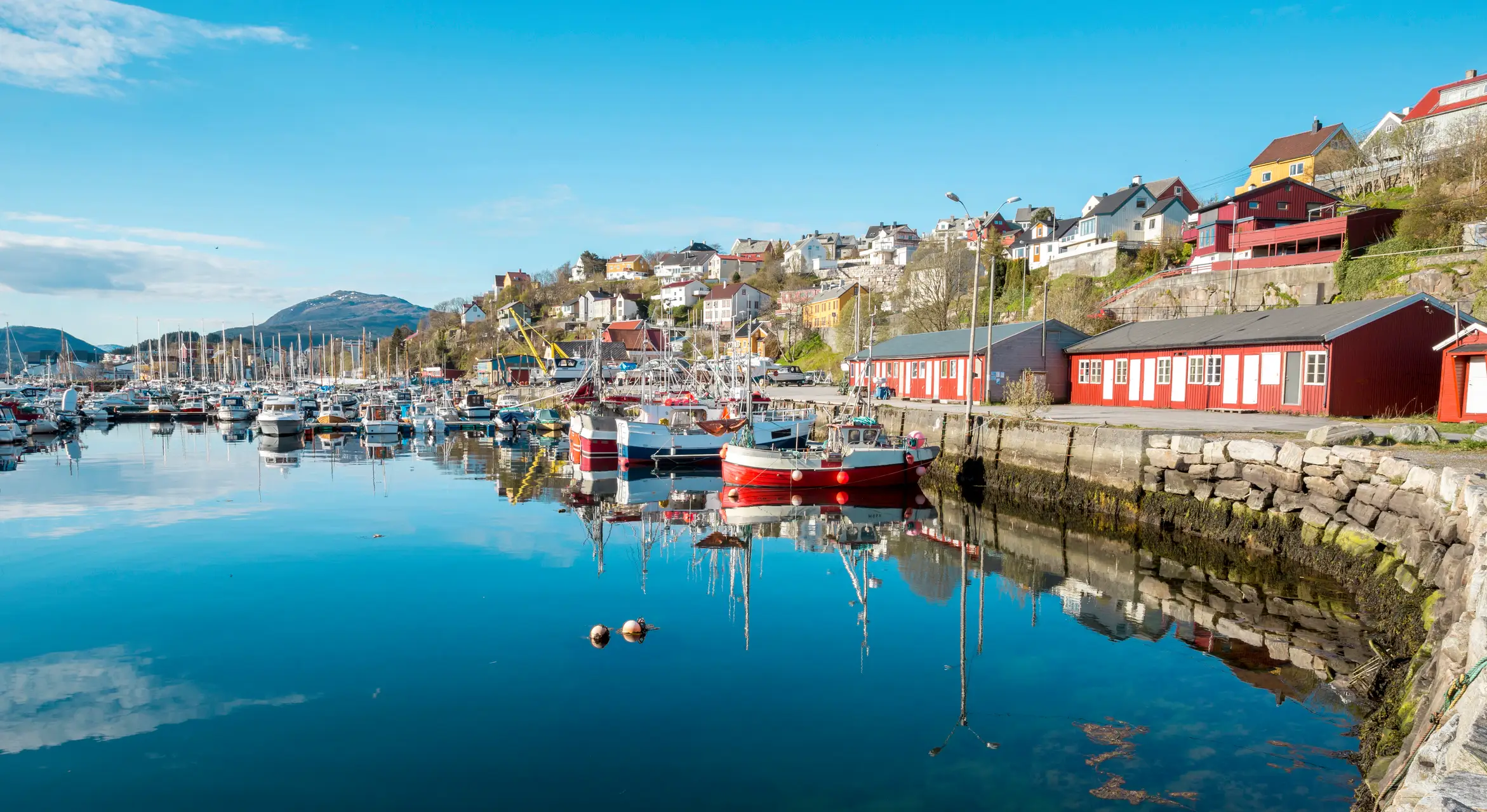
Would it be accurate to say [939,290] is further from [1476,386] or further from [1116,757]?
[1116,757]

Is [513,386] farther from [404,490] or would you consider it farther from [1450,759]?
[1450,759]

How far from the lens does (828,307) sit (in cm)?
9212

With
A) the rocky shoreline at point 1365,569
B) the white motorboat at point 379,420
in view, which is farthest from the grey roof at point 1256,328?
the white motorboat at point 379,420

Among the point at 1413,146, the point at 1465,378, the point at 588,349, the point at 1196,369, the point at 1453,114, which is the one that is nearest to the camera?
the point at 1465,378

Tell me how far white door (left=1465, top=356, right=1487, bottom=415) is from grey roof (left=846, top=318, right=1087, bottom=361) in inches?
682

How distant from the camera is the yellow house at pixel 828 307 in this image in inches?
3536

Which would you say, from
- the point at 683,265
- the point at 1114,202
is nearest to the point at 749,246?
the point at 683,265

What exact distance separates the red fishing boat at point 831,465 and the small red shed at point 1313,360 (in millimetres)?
10477

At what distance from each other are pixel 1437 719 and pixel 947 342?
37.3 m

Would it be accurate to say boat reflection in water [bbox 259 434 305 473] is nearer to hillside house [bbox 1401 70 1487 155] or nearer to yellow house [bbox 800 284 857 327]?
yellow house [bbox 800 284 857 327]

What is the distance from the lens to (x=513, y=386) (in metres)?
86.8

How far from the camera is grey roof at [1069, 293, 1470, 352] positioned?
26812 mm

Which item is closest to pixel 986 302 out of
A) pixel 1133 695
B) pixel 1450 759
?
pixel 1133 695

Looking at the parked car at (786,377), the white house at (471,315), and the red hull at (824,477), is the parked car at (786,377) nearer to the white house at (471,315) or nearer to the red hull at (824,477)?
the red hull at (824,477)
